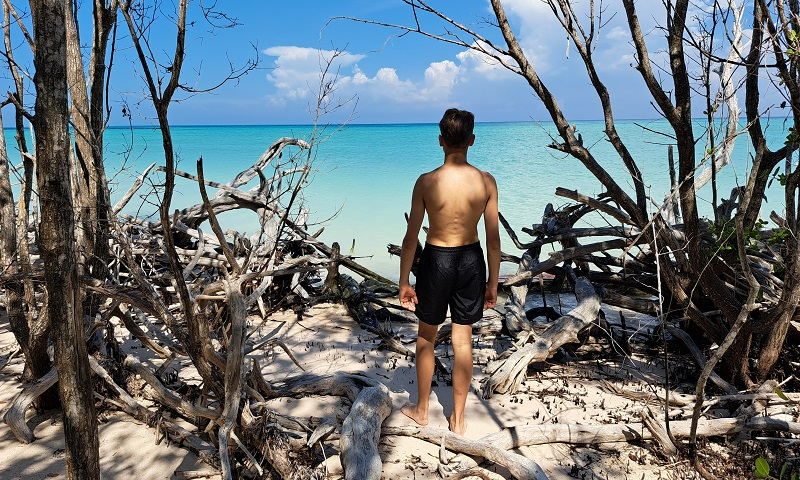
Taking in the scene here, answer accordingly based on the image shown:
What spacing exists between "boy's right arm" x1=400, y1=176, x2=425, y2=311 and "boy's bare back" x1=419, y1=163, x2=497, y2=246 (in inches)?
1.5

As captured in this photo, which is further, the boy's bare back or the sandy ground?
the boy's bare back

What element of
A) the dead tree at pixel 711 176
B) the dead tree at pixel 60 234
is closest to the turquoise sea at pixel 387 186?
the dead tree at pixel 711 176

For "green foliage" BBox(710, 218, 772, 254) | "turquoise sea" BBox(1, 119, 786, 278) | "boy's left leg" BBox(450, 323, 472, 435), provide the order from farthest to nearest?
"turquoise sea" BBox(1, 119, 786, 278) < "green foliage" BBox(710, 218, 772, 254) < "boy's left leg" BBox(450, 323, 472, 435)

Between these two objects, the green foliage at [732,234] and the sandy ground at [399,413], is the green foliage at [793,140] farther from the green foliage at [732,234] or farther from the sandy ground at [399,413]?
the sandy ground at [399,413]

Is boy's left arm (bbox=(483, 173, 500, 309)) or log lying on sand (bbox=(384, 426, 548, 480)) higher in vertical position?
boy's left arm (bbox=(483, 173, 500, 309))

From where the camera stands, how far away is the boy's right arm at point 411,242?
3975 millimetres

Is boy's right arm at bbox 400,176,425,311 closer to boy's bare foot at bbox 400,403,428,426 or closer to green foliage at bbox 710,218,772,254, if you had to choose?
boy's bare foot at bbox 400,403,428,426

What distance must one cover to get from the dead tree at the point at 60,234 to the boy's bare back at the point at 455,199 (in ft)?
6.95

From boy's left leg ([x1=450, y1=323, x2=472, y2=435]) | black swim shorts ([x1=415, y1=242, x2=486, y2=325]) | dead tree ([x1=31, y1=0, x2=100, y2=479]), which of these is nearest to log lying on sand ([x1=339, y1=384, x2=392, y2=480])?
boy's left leg ([x1=450, y1=323, x2=472, y2=435])

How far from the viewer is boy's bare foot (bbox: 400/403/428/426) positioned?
4.11m

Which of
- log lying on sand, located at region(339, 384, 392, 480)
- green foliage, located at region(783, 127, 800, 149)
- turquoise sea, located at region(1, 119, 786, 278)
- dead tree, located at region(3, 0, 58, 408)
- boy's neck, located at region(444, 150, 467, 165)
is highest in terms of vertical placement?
green foliage, located at region(783, 127, 800, 149)

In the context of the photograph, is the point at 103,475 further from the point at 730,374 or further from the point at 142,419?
the point at 730,374

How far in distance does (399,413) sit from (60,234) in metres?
2.60

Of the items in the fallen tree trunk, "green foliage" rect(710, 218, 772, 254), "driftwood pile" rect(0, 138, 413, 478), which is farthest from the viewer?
"green foliage" rect(710, 218, 772, 254)
